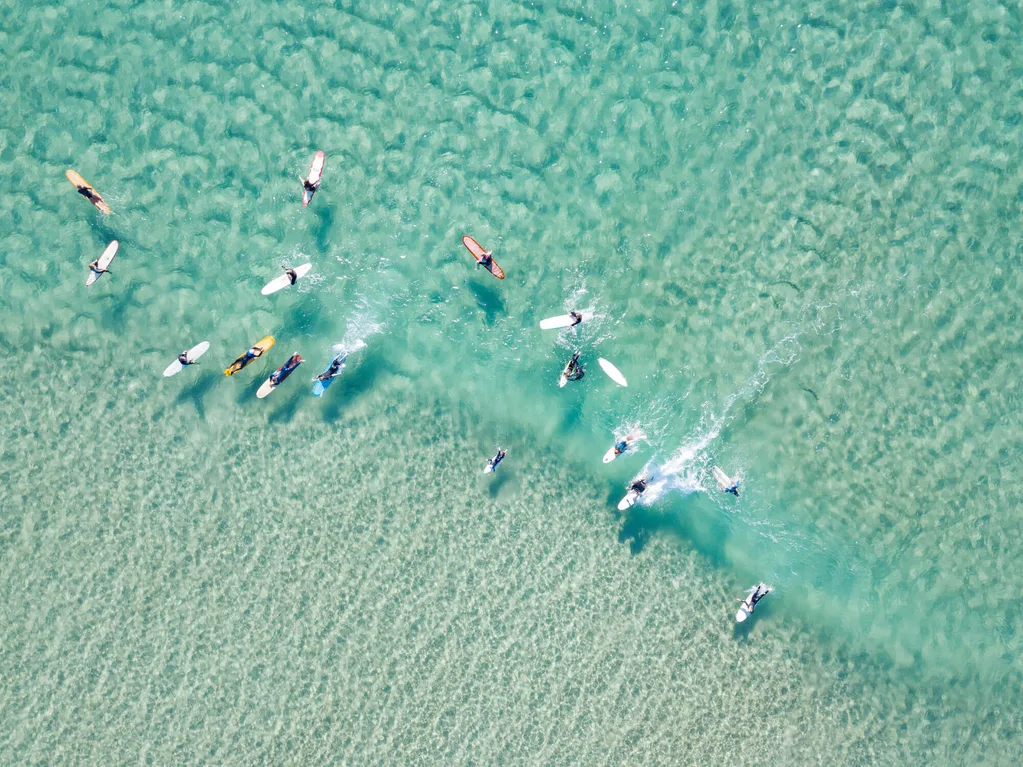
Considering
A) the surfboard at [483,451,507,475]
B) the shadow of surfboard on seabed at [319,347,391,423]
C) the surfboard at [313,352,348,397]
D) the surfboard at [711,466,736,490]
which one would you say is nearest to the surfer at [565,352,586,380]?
the surfboard at [483,451,507,475]

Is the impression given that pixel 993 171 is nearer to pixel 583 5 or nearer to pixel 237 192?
pixel 583 5

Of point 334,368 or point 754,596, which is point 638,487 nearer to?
point 754,596

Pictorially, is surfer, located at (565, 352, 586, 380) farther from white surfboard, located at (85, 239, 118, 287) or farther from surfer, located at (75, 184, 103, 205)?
surfer, located at (75, 184, 103, 205)

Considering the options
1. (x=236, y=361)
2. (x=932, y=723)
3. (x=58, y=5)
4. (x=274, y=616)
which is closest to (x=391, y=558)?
(x=274, y=616)

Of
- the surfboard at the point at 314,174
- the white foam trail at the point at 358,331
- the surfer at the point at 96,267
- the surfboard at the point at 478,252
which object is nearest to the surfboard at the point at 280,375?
the white foam trail at the point at 358,331

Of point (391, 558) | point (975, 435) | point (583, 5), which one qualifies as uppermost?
point (583, 5)

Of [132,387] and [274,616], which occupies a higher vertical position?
[132,387]
